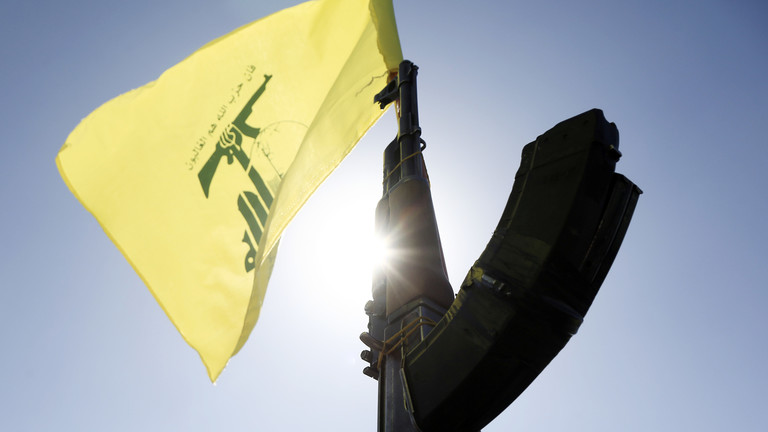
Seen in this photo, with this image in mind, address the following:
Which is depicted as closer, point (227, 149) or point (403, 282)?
point (403, 282)

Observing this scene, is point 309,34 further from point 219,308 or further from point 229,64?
point 219,308

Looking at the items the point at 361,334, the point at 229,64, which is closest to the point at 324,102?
the point at 229,64

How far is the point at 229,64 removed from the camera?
5.45 meters

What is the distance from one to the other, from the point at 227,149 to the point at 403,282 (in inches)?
108

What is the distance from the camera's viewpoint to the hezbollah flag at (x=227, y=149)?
4.30 m

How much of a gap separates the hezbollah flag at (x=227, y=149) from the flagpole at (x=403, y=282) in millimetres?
927

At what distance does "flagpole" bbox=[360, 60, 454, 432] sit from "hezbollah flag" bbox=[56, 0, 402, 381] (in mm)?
927

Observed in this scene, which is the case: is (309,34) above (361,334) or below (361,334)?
above

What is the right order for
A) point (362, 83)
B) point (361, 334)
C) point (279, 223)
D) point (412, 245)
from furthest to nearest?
point (362, 83) → point (279, 223) → point (412, 245) → point (361, 334)

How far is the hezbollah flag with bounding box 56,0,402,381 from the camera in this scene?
4305 millimetres

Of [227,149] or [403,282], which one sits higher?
[227,149]

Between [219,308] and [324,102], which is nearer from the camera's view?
[219,308]

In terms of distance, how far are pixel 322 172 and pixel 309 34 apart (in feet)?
7.04

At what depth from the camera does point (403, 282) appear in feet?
11.0
